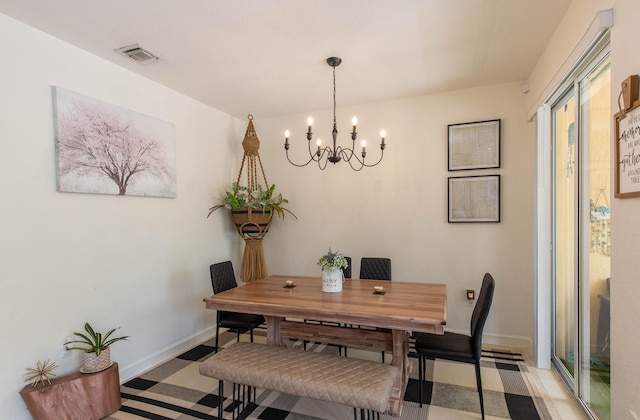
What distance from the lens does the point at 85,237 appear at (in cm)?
257

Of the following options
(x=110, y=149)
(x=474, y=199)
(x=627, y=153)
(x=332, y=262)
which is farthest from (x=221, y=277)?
(x=627, y=153)

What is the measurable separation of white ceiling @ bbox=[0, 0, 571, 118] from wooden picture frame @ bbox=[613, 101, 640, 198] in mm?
1070

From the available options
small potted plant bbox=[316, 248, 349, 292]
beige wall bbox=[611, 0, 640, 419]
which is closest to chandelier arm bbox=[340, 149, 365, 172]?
small potted plant bbox=[316, 248, 349, 292]

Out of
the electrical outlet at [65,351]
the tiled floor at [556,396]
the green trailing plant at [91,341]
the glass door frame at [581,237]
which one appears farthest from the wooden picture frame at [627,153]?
the electrical outlet at [65,351]

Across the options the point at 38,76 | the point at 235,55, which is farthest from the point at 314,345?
the point at 38,76

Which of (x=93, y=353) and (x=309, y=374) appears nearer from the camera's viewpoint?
(x=309, y=374)

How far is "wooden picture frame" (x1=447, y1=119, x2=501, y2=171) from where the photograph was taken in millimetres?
3379

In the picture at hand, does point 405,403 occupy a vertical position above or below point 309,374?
below

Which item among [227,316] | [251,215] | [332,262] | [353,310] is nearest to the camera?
[353,310]

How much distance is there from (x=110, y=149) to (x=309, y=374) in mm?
2407

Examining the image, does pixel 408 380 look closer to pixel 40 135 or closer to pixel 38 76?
pixel 40 135

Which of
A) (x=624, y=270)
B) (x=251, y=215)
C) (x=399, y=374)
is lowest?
(x=399, y=374)

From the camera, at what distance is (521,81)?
3283 mm

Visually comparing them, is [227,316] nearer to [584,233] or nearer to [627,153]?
[584,233]
